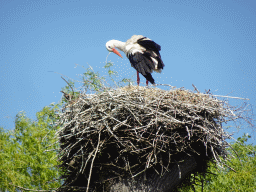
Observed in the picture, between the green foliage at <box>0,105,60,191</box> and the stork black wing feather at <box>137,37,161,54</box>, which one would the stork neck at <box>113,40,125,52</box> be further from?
the green foliage at <box>0,105,60,191</box>

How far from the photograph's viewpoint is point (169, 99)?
13.6 ft

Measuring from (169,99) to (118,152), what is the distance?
105 centimetres

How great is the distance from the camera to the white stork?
6066 millimetres

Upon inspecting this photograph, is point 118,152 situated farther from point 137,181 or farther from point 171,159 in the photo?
point 171,159

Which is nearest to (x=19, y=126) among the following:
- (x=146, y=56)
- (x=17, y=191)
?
(x=17, y=191)

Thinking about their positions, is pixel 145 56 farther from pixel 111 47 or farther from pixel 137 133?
pixel 137 133

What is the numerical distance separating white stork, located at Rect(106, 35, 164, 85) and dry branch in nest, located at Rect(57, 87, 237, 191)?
169 cm

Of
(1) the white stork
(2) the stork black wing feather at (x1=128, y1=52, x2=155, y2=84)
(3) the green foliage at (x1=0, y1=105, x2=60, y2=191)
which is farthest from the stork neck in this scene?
(3) the green foliage at (x1=0, y1=105, x2=60, y2=191)

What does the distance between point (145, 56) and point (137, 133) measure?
2.62 meters

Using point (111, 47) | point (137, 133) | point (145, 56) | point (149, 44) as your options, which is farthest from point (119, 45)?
point (137, 133)

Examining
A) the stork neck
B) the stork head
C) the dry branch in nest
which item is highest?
the stork head

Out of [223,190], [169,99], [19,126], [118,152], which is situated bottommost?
[223,190]

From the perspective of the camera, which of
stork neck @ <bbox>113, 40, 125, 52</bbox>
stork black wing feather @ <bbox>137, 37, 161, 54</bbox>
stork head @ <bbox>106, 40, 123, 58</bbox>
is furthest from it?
stork head @ <bbox>106, 40, 123, 58</bbox>

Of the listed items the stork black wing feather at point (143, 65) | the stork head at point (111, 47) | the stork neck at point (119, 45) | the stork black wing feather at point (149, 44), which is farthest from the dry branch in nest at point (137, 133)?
the stork head at point (111, 47)
